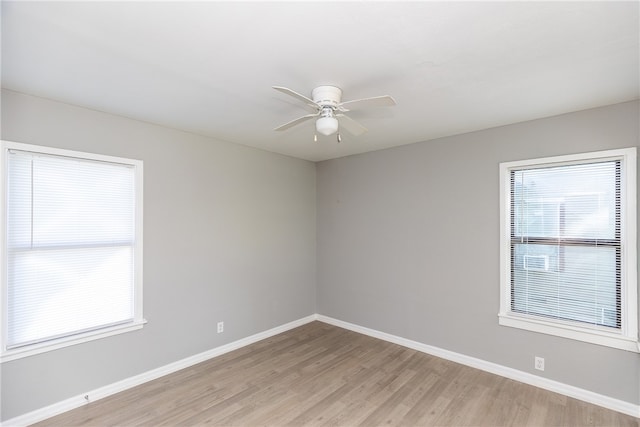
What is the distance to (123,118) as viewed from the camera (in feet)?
9.40

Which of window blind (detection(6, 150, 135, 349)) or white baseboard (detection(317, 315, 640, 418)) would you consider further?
white baseboard (detection(317, 315, 640, 418))

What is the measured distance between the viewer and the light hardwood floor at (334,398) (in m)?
2.40

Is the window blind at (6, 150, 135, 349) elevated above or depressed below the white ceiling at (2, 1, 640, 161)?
below

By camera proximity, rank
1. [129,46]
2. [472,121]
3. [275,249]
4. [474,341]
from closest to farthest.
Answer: [129,46] → [472,121] → [474,341] → [275,249]

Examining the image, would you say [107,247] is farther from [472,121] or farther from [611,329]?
[611,329]

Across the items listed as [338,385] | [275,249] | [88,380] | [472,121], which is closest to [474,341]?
[338,385]

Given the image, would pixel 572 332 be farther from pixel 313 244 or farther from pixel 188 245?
pixel 188 245

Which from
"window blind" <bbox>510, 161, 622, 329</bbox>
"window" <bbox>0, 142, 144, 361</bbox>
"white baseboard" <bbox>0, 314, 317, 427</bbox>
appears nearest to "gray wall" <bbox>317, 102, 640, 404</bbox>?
"window blind" <bbox>510, 161, 622, 329</bbox>

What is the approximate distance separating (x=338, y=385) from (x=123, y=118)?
3254 mm

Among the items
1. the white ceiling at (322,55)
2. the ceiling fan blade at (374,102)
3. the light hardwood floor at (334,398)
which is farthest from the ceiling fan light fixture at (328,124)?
the light hardwood floor at (334,398)

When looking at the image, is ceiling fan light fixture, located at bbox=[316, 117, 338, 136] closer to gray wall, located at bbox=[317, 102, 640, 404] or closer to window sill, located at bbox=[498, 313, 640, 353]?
gray wall, located at bbox=[317, 102, 640, 404]

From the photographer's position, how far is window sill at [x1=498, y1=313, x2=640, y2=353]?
248 cm

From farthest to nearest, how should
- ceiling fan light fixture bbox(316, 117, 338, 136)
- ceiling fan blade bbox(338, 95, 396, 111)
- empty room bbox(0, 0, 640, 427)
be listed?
1. ceiling fan light fixture bbox(316, 117, 338, 136)
2. ceiling fan blade bbox(338, 95, 396, 111)
3. empty room bbox(0, 0, 640, 427)

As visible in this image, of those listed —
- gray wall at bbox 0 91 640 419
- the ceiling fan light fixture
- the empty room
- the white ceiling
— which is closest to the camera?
the white ceiling
